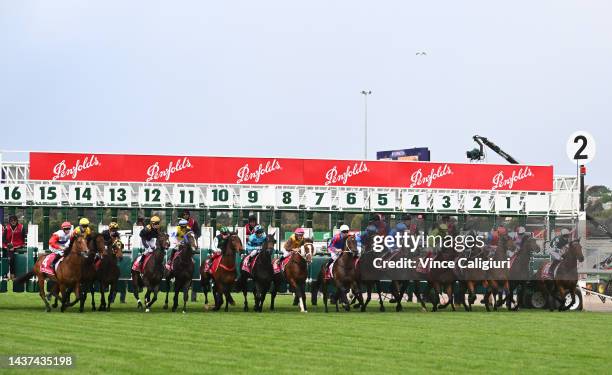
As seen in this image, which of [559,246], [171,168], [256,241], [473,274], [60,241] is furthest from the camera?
[171,168]

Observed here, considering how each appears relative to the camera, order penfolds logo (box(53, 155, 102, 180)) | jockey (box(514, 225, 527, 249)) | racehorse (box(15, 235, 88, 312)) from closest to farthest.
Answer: racehorse (box(15, 235, 88, 312))
jockey (box(514, 225, 527, 249))
penfolds logo (box(53, 155, 102, 180))

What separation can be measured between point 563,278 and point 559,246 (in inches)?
36.4

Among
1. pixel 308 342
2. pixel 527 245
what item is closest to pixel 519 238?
pixel 527 245

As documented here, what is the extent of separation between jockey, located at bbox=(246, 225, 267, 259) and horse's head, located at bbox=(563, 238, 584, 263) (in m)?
7.32

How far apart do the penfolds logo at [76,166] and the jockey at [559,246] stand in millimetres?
11776

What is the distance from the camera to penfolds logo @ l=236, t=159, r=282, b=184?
34.8m

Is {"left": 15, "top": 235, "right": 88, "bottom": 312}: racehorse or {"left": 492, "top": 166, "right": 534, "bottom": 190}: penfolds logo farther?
{"left": 492, "top": 166, "right": 534, "bottom": 190}: penfolds logo

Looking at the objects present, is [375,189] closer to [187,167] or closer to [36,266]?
[187,167]

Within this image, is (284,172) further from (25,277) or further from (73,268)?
(73,268)

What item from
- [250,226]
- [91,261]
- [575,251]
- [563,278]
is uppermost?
[250,226]

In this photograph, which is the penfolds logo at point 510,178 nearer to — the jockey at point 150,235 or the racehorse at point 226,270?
the racehorse at point 226,270

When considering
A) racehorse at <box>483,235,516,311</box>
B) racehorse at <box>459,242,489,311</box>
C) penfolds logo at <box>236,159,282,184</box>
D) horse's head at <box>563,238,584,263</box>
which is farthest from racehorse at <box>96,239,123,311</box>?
horse's head at <box>563,238,584,263</box>

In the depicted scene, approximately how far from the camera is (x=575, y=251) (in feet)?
96.6

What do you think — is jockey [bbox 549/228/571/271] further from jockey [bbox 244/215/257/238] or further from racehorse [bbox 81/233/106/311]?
racehorse [bbox 81/233/106/311]
